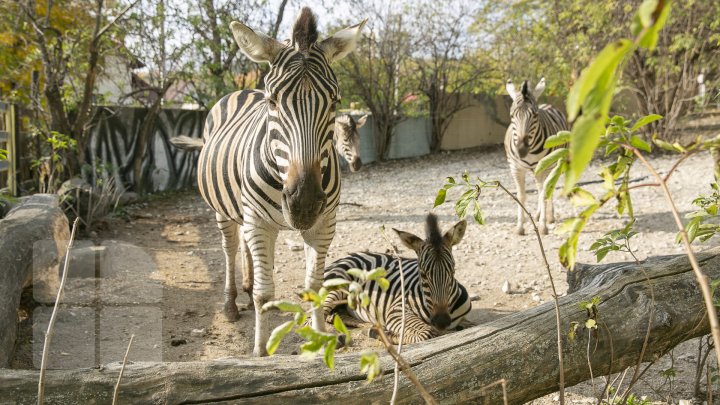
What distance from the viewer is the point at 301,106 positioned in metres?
3.20

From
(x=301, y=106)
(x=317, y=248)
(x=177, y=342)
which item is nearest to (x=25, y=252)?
(x=177, y=342)

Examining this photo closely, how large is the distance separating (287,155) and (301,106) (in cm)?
28

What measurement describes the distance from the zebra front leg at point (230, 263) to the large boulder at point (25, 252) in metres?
1.43

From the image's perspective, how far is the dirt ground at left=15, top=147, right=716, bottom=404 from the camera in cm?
457

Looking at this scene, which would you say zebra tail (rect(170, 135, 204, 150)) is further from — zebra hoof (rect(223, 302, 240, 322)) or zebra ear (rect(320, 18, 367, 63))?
zebra ear (rect(320, 18, 367, 63))

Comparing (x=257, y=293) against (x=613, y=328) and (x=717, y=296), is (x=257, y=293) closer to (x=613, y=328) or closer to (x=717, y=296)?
(x=613, y=328)

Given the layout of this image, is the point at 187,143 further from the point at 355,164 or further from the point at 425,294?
the point at 355,164

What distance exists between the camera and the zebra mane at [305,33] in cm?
344

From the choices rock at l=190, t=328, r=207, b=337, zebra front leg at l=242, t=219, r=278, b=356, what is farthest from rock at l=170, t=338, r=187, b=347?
zebra front leg at l=242, t=219, r=278, b=356

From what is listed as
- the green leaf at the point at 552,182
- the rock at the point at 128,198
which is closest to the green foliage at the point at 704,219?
the green leaf at the point at 552,182

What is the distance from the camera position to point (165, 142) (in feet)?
45.8

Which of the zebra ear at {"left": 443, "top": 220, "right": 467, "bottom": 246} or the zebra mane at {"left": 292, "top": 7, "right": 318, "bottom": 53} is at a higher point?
the zebra mane at {"left": 292, "top": 7, "right": 318, "bottom": 53}

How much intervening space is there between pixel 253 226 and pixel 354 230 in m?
5.20

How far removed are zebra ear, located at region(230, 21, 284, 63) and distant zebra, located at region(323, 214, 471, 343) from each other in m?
1.96
